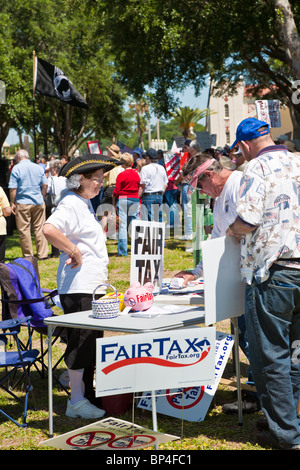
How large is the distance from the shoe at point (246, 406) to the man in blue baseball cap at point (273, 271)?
2.62 ft

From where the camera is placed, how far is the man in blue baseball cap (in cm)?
378

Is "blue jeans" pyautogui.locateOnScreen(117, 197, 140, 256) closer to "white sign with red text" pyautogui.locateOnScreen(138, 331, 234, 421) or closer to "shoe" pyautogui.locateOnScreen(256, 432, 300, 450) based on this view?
"white sign with red text" pyautogui.locateOnScreen(138, 331, 234, 421)

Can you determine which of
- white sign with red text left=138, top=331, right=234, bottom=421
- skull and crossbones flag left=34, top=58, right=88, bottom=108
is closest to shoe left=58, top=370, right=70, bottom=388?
white sign with red text left=138, top=331, right=234, bottom=421

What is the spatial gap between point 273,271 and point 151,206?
9029mm

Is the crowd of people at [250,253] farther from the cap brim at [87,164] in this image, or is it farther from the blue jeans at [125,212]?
the blue jeans at [125,212]

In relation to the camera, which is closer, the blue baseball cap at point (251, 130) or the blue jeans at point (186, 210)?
the blue baseball cap at point (251, 130)

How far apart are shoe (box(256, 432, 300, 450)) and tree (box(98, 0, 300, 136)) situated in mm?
11815

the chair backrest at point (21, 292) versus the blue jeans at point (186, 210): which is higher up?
the blue jeans at point (186, 210)

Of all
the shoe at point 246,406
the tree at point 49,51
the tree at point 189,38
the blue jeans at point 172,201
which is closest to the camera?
the shoe at point 246,406

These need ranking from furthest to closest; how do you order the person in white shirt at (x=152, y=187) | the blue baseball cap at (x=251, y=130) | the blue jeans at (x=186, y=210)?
the blue jeans at (x=186, y=210) < the person in white shirt at (x=152, y=187) < the blue baseball cap at (x=251, y=130)

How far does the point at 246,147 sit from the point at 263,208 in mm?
493

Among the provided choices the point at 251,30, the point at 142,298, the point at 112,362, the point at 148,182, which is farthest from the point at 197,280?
the point at 251,30

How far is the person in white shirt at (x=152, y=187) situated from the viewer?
12484 millimetres

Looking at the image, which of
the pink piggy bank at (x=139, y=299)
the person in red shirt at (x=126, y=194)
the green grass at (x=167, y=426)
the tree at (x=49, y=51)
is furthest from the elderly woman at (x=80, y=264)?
the tree at (x=49, y=51)
